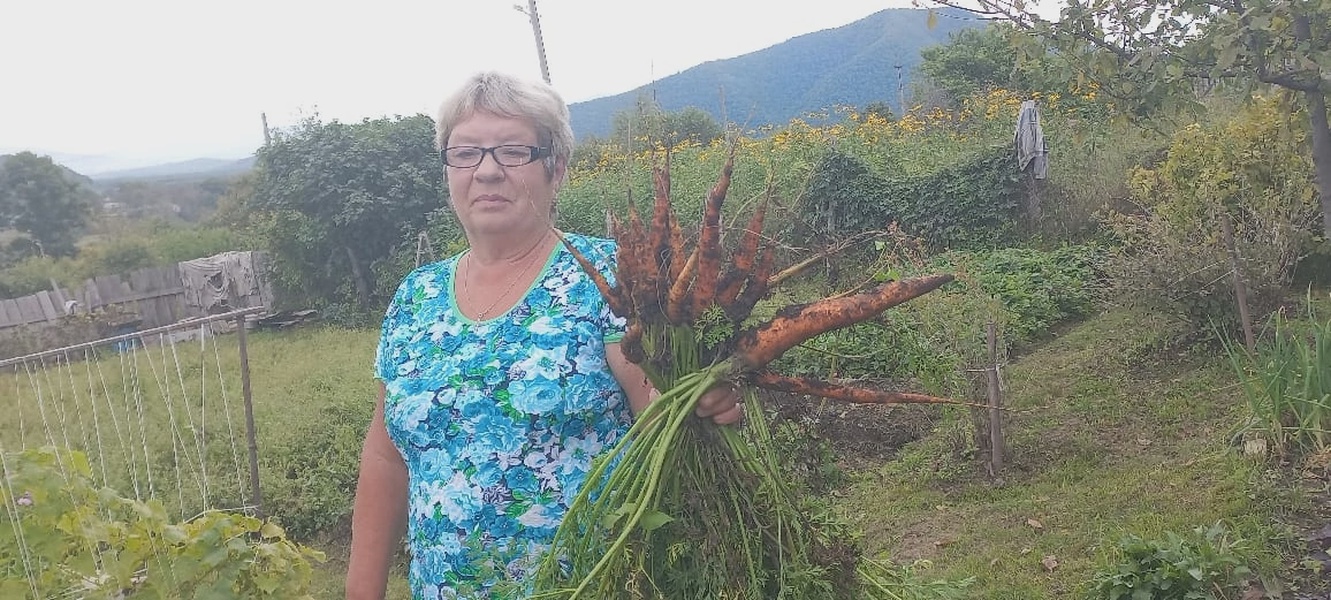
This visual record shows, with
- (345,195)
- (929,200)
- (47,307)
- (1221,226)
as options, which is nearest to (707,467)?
(1221,226)

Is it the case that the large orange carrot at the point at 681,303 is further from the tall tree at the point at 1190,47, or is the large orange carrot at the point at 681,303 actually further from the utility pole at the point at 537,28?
the utility pole at the point at 537,28

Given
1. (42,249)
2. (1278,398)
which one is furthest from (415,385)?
(42,249)

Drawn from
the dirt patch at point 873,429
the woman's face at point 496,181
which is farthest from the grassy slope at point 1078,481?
the woman's face at point 496,181

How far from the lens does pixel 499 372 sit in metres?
1.63

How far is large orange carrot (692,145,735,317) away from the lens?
119 centimetres

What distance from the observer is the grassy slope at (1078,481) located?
3.56 m

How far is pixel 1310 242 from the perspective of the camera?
19.9 ft

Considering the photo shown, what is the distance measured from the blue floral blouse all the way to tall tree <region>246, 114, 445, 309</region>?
48.5ft

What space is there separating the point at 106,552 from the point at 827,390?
1.53 m

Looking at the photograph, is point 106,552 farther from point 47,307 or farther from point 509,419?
point 47,307

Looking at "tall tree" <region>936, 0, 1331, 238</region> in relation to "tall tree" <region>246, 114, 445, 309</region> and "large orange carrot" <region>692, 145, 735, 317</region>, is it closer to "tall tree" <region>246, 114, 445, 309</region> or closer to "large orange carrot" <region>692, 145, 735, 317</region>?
"large orange carrot" <region>692, 145, 735, 317</region>

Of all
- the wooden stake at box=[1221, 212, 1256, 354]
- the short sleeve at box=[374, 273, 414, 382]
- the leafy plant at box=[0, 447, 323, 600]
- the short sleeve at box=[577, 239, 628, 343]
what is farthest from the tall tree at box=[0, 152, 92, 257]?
the short sleeve at box=[577, 239, 628, 343]

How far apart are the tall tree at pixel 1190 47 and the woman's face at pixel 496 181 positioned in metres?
1.79

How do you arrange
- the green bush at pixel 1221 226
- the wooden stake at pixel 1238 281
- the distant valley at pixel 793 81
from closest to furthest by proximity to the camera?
1. the wooden stake at pixel 1238 281
2. the green bush at pixel 1221 226
3. the distant valley at pixel 793 81
